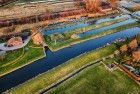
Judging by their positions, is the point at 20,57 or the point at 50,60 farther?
the point at 50,60

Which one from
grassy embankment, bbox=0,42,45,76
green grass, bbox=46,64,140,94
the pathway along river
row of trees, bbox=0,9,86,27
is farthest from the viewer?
row of trees, bbox=0,9,86,27

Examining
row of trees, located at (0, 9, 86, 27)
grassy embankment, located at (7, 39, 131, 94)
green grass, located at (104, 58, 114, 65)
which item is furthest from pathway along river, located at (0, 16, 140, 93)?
row of trees, located at (0, 9, 86, 27)

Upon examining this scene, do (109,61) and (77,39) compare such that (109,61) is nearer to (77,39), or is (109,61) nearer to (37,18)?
(77,39)

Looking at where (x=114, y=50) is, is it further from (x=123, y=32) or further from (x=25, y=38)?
(x=25, y=38)

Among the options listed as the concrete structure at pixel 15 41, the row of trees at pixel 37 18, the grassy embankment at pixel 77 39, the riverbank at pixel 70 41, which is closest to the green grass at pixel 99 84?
the riverbank at pixel 70 41

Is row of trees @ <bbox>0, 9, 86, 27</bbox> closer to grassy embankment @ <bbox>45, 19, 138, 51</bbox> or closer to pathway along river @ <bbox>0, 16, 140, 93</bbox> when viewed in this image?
grassy embankment @ <bbox>45, 19, 138, 51</bbox>

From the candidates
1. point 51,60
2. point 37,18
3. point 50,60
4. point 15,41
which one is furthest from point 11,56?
point 37,18

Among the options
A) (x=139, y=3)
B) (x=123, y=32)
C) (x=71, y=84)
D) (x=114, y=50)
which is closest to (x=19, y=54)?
(x=71, y=84)

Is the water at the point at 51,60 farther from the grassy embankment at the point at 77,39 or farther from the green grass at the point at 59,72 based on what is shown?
the green grass at the point at 59,72
